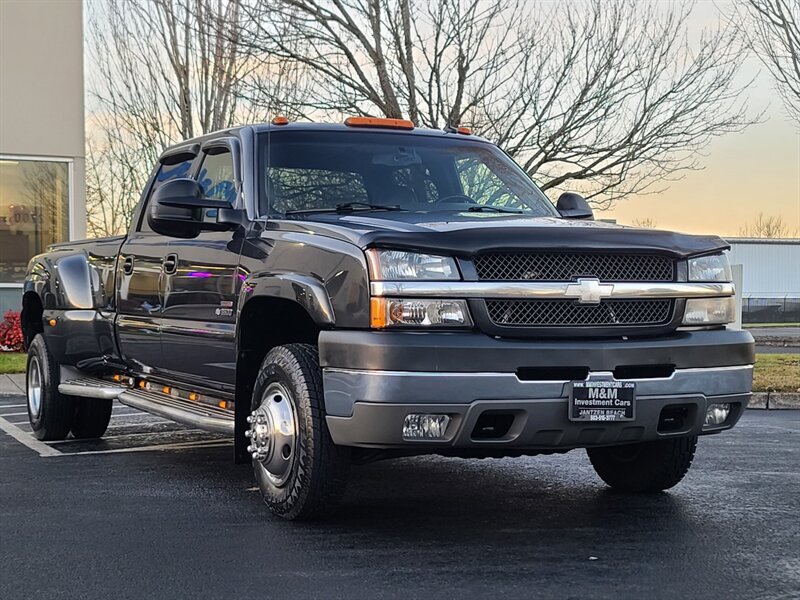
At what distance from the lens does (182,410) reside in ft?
21.4

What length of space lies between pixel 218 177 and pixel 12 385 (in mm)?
6876

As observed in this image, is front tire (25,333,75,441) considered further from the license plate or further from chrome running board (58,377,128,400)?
the license plate

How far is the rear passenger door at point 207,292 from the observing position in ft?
19.8

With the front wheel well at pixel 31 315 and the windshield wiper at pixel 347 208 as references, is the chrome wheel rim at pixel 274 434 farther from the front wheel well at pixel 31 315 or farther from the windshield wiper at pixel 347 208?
the front wheel well at pixel 31 315

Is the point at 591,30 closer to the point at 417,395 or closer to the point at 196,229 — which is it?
the point at 196,229

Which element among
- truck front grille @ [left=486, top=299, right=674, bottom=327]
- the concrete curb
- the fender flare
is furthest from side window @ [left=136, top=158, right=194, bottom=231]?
the concrete curb

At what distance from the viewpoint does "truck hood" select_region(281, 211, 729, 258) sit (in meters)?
4.87

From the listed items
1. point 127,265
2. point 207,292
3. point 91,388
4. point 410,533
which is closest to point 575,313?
point 410,533

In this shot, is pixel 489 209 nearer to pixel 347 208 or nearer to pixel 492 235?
pixel 347 208

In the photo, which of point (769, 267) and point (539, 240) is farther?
point (769, 267)

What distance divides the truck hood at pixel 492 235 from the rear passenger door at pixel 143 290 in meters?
1.60

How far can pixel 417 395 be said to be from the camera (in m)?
4.70

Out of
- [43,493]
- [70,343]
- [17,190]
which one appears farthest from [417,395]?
[17,190]

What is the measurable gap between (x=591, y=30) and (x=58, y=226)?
9.38m
